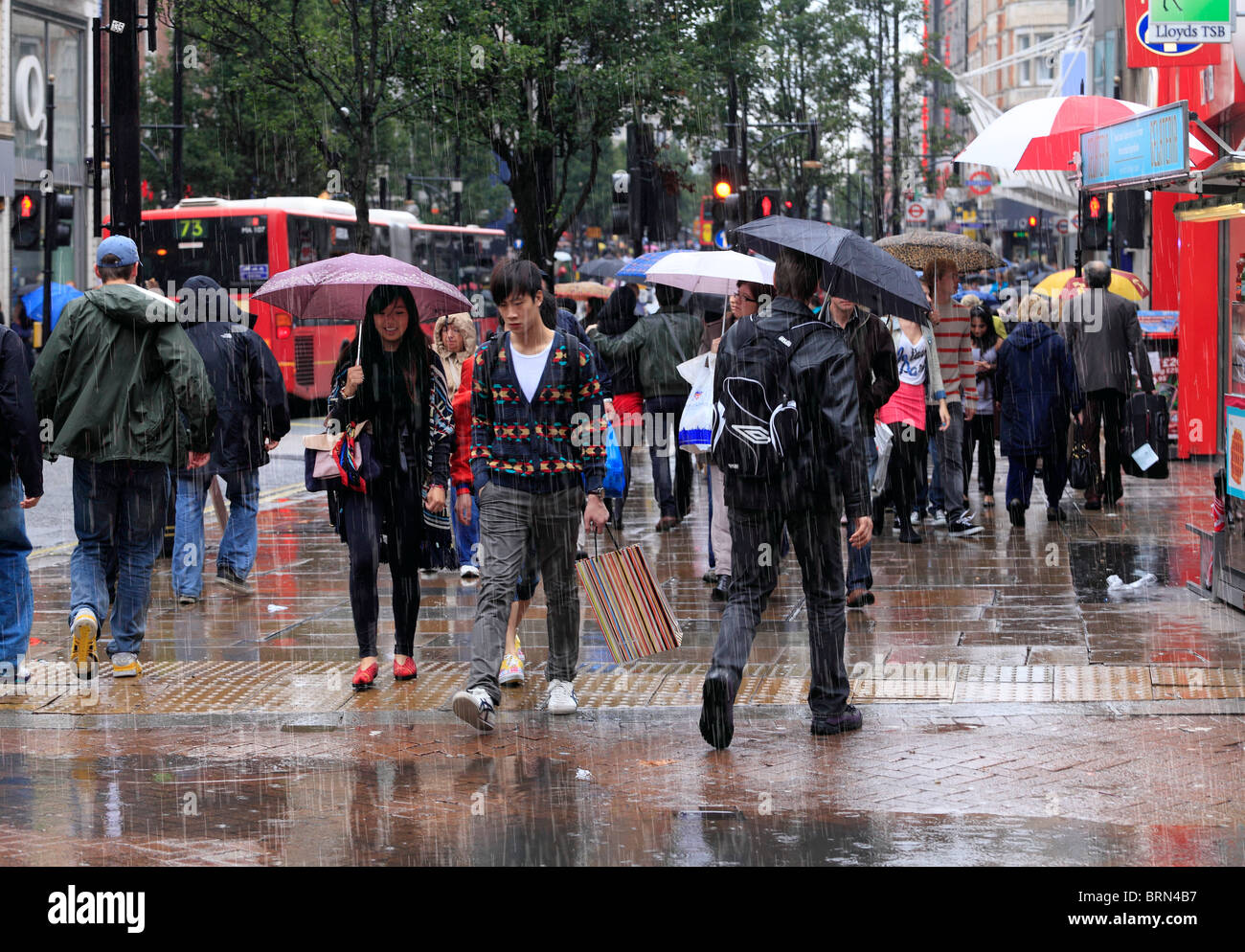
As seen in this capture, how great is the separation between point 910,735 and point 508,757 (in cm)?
157

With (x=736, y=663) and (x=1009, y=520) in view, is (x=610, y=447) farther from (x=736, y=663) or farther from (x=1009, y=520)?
(x=1009, y=520)

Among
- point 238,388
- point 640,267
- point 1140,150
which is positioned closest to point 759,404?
point 1140,150

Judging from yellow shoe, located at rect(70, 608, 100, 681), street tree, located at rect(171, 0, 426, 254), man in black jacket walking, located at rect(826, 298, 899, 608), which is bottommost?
yellow shoe, located at rect(70, 608, 100, 681)

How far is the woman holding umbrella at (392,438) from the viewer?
740 cm

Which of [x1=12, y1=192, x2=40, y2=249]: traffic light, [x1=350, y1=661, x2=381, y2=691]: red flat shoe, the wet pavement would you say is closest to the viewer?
the wet pavement

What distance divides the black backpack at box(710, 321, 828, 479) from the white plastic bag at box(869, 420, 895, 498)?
440 centimetres

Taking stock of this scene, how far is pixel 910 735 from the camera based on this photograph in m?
6.47

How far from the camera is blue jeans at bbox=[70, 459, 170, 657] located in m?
7.71

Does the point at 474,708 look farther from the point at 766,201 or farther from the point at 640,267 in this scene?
the point at 766,201

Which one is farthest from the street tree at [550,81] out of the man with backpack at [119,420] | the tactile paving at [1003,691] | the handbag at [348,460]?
the tactile paving at [1003,691]

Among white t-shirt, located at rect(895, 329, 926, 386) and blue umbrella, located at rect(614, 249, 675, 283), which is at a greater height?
blue umbrella, located at rect(614, 249, 675, 283)

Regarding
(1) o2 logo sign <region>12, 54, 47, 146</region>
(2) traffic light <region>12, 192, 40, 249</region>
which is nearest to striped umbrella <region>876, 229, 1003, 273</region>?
(2) traffic light <region>12, 192, 40, 249</region>

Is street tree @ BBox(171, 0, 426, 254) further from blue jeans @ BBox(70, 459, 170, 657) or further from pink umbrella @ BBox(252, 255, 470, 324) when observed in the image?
blue jeans @ BBox(70, 459, 170, 657)
